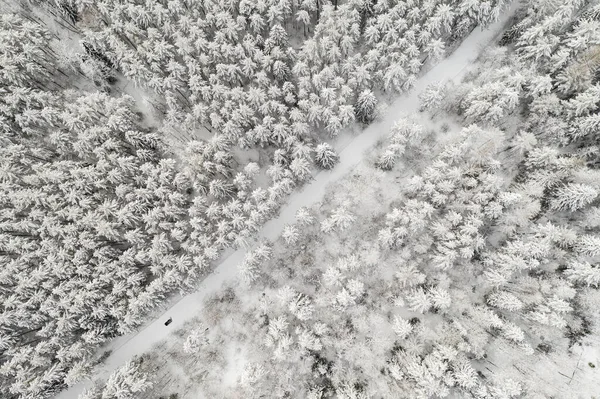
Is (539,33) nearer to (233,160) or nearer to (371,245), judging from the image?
(371,245)

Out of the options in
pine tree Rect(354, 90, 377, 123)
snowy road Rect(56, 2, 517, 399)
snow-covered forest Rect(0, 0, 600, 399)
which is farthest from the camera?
snowy road Rect(56, 2, 517, 399)

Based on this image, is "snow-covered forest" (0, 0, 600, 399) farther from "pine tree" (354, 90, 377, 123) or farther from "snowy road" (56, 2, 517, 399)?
"pine tree" (354, 90, 377, 123)

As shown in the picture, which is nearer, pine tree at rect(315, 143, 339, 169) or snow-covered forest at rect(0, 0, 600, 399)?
snow-covered forest at rect(0, 0, 600, 399)

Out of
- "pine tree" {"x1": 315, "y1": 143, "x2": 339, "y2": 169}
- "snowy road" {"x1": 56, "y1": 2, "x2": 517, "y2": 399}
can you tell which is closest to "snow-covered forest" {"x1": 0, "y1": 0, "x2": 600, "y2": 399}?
"snowy road" {"x1": 56, "y1": 2, "x2": 517, "y2": 399}

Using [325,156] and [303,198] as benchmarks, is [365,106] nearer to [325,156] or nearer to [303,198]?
[325,156]

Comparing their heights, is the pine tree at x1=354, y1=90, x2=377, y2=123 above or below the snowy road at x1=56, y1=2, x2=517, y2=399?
above

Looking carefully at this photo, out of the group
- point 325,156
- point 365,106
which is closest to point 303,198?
point 325,156

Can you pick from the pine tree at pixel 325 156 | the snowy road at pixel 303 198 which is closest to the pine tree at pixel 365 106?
the snowy road at pixel 303 198
